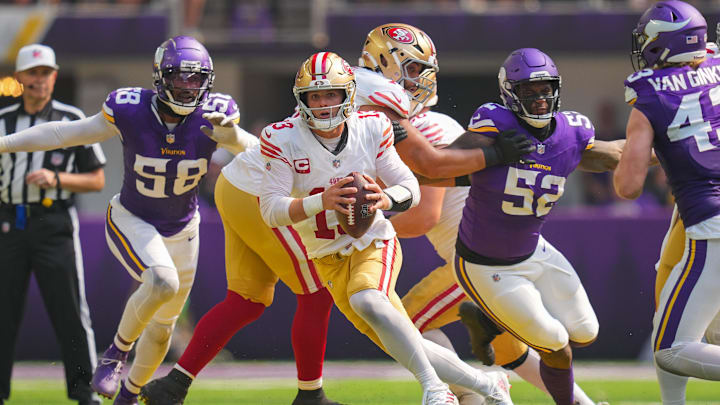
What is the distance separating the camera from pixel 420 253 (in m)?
8.59

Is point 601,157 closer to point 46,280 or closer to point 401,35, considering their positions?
point 401,35

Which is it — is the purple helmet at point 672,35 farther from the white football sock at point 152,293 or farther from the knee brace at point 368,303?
the white football sock at point 152,293

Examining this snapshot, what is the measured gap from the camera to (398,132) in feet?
15.8

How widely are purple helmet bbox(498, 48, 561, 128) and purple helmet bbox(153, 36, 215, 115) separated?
5.01 ft

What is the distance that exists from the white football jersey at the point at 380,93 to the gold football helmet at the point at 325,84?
1.19 feet

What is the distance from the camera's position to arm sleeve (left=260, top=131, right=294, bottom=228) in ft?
14.5

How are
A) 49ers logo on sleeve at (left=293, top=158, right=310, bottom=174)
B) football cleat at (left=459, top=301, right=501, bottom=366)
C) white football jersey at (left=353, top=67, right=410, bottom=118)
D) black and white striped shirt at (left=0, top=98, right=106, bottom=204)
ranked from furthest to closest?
black and white striped shirt at (left=0, top=98, right=106, bottom=204) → football cleat at (left=459, top=301, right=501, bottom=366) → white football jersey at (left=353, top=67, right=410, bottom=118) → 49ers logo on sleeve at (left=293, top=158, right=310, bottom=174)

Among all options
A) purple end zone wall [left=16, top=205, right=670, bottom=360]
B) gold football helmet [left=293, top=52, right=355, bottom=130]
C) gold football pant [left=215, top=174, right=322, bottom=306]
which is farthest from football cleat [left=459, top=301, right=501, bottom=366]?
purple end zone wall [left=16, top=205, right=670, bottom=360]

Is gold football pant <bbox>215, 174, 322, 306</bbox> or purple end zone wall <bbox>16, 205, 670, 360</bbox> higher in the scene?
gold football pant <bbox>215, 174, 322, 306</bbox>

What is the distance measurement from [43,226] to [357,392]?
2224 mm

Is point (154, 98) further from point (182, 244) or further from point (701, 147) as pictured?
point (701, 147)

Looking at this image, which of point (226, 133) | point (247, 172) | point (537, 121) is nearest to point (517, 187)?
point (537, 121)

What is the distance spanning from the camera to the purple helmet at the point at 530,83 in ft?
15.1

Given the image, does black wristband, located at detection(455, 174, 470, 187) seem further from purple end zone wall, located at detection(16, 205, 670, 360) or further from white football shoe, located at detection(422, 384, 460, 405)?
purple end zone wall, located at detection(16, 205, 670, 360)
